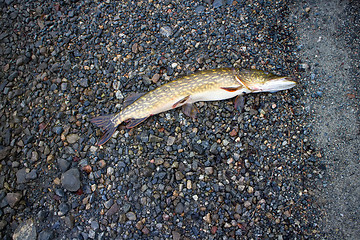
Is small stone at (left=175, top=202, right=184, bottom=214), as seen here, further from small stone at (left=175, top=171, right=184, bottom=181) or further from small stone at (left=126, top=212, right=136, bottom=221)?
small stone at (left=126, top=212, right=136, bottom=221)

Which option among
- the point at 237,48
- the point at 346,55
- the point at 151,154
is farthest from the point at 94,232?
the point at 346,55

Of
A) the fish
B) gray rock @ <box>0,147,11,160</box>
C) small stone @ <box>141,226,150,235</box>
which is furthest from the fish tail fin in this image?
gray rock @ <box>0,147,11,160</box>

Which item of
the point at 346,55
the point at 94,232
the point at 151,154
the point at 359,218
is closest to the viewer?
the point at 359,218

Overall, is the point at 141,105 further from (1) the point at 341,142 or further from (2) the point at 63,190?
(1) the point at 341,142

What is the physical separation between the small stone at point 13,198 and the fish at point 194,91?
1.83 meters

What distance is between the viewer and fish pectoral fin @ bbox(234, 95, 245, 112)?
4.84 meters

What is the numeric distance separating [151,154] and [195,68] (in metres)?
1.93

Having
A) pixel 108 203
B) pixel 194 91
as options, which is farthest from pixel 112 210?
pixel 194 91

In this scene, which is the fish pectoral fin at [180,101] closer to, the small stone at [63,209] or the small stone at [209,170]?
the small stone at [209,170]

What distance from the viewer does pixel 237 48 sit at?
17.2ft

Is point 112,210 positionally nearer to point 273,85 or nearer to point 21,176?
point 21,176

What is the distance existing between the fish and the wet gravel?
19 centimetres

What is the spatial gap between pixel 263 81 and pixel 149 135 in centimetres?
236

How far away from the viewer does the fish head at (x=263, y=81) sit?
15.4 feet
